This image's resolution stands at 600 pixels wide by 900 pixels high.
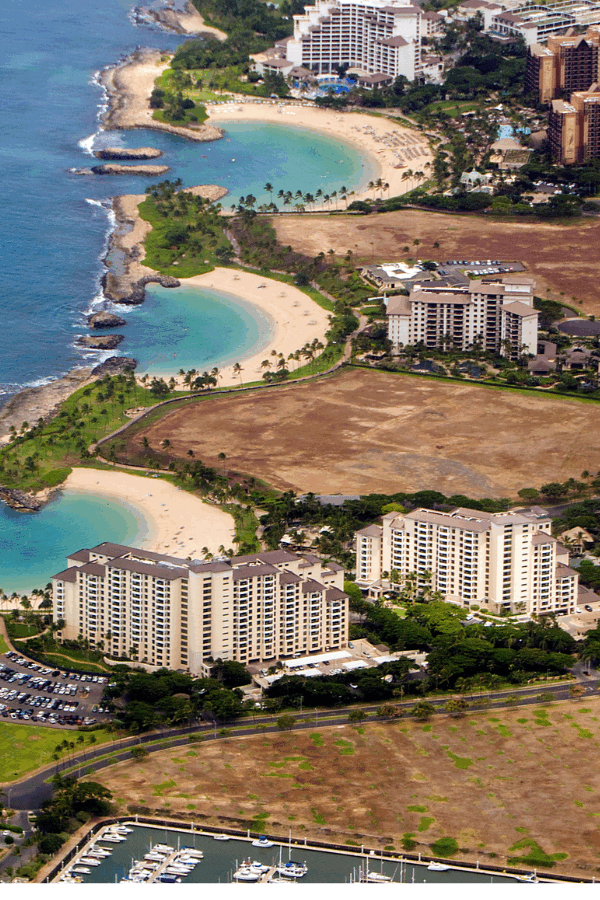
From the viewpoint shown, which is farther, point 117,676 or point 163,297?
point 163,297

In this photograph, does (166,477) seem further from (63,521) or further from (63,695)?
(63,695)

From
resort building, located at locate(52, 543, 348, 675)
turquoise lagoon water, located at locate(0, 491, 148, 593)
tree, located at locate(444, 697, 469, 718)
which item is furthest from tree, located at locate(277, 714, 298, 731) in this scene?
turquoise lagoon water, located at locate(0, 491, 148, 593)

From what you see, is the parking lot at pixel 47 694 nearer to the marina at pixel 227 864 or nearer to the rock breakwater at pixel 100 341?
the marina at pixel 227 864

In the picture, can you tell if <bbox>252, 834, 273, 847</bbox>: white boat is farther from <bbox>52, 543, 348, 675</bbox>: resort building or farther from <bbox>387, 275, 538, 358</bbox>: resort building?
<bbox>387, 275, 538, 358</bbox>: resort building

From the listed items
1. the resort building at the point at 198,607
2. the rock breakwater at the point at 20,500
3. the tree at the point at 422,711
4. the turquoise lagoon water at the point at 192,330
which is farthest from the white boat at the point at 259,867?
the turquoise lagoon water at the point at 192,330

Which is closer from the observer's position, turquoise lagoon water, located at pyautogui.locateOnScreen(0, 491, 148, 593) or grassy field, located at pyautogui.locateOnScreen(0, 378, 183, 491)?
turquoise lagoon water, located at pyautogui.locateOnScreen(0, 491, 148, 593)

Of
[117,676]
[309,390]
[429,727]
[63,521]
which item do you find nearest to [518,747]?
[429,727]

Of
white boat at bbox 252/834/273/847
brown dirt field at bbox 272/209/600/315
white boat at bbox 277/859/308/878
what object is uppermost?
brown dirt field at bbox 272/209/600/315

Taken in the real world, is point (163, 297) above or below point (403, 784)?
above
